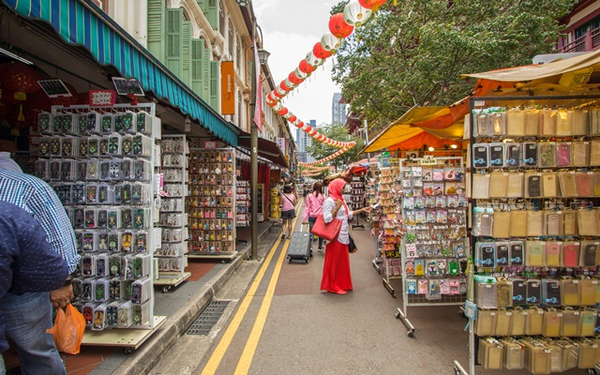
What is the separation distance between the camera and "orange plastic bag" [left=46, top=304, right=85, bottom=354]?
8.54 ft

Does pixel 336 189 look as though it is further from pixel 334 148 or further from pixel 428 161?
pixel 334 148

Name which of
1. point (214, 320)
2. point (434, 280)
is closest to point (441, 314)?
point (434, 280)

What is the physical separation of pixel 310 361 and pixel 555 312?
2545 millimetres

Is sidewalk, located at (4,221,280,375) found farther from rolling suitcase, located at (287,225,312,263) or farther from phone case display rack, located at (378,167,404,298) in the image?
phone case display rack, located at (378,167,404,298)

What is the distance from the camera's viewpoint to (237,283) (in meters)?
6.52

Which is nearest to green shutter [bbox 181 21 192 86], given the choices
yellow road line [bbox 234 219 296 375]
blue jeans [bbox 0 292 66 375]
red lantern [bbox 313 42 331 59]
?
red lantern [bbox 313 42 331 59]

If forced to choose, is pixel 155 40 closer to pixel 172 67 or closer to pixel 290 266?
pixel 172 67

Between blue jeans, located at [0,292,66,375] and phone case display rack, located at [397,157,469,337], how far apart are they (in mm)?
4073


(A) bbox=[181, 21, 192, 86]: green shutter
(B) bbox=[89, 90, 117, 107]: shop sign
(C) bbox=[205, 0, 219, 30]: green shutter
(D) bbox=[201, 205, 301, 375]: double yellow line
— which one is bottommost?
(D) bbox=[201, 205, 301, 375]: double yellow line

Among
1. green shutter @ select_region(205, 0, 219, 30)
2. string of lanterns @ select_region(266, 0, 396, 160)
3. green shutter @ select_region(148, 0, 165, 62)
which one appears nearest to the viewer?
string of lanterns @ select_region(266, 0, 396, 160)

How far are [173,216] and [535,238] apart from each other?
5.45 meters

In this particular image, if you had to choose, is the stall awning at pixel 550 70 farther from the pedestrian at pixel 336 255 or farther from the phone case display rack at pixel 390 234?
the pedestrian at pixel 336 255

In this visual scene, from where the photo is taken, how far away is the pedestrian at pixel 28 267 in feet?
6.52

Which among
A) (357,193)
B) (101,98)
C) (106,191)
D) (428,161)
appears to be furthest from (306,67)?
(357,193)
